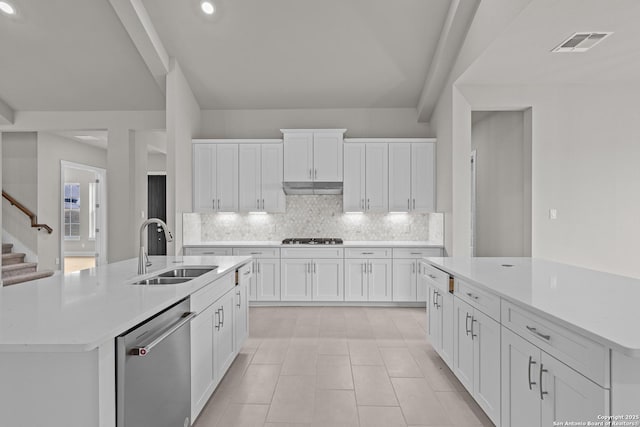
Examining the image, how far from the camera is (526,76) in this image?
4.30 meters

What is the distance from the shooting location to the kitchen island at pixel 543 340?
1228mm

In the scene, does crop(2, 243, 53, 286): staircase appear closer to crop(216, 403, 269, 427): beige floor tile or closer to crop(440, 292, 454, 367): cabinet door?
crop(216, 403, 269, 427): beige floor tile

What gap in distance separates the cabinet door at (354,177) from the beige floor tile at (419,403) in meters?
2.87

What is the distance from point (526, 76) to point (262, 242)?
13.5 ft

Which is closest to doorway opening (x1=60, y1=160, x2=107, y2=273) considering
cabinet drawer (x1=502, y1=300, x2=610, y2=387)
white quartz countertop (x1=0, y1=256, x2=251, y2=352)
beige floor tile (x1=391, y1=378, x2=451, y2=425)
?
white quartz countertop (x1=0, y1=256, x2=251, y2=352)

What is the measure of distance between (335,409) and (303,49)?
4.02 meters

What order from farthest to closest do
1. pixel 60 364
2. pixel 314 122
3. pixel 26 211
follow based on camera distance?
1. pixel 26 211
2. pixel 314 122
3. pixel 60 364

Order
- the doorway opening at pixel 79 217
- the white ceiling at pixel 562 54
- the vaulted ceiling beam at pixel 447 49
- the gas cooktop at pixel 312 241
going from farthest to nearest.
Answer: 1. the doorway opening at pixel 79 217
2. the gas cooktop at pixel 312 241
3. the vaulted ceiling beam at pixel 447 49
4. the white ceiling at pixel 562 54

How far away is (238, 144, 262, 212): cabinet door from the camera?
213 inches

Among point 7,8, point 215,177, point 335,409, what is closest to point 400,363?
point 335,409

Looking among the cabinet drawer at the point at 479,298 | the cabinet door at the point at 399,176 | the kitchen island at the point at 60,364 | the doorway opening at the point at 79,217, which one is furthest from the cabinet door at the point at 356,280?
the doorway opening at the point at 79,217

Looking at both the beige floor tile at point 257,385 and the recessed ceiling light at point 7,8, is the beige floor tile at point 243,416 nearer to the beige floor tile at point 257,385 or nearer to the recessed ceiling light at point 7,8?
the beige floor tile at point 257,385

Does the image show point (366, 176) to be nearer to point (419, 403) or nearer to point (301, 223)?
point (301, 223)

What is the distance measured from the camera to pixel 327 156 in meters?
5.36
